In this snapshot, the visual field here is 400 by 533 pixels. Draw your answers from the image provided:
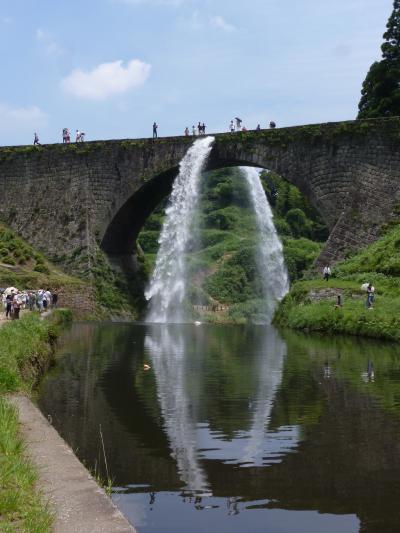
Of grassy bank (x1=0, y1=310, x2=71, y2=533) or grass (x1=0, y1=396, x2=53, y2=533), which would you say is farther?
grassy bank (x1=0, y1=310, x2=71, y2=533)

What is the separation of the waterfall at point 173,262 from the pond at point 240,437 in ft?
97.9

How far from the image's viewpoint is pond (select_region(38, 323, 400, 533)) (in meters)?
8.12

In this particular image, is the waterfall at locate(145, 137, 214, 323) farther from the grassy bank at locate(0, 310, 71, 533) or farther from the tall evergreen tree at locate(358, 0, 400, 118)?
the grassy bank at locate(0, 310, 71, 533)

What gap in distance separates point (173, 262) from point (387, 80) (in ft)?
62.9

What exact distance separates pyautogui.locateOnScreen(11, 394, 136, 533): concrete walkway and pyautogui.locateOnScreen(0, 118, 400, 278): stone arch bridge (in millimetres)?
33706

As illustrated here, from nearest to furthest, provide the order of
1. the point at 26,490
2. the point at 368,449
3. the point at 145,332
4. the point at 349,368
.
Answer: the point at 26,490, the point at 368,449, the point at 349,368, the point at 145,332

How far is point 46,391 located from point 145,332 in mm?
19992

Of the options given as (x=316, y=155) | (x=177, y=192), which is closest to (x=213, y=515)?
(x=316, y=155)

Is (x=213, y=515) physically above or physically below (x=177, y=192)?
below

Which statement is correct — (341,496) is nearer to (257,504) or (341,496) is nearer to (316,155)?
(257,504)

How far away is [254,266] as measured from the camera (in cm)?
7425

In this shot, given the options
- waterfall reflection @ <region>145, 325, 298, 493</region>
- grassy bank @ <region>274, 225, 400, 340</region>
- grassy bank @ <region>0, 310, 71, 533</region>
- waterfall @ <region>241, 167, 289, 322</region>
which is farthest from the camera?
waterfall @ <region>241, 167, 289, 322</region>

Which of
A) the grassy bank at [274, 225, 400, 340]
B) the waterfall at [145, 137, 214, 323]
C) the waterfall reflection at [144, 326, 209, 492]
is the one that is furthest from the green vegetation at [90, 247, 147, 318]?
the waterfall reflection at [144, 326, 209, 492]

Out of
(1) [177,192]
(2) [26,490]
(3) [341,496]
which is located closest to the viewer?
(2) [26,490]
